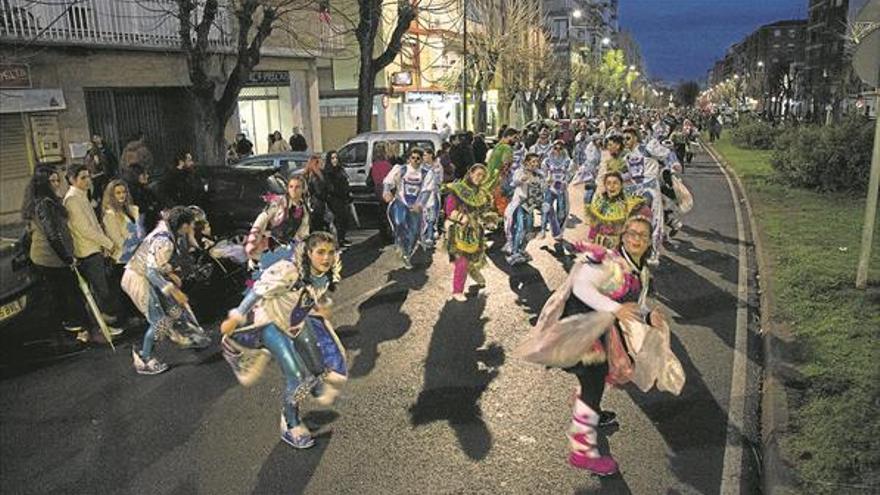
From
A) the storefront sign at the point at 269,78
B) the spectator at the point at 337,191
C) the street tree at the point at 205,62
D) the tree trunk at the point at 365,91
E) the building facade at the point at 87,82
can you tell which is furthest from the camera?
the storefront sign at the point at 269,78

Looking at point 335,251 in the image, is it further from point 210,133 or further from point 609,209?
point 210,133

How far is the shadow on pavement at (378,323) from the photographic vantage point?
716 centimetres

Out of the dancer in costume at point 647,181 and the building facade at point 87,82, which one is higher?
the building facade at point 87,82

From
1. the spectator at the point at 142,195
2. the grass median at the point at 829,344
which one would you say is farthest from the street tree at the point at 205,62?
the grass median at the point at 829,344

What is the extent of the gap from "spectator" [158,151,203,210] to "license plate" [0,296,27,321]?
3696 mm

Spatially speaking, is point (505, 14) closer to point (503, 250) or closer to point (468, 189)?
point (503, 250)

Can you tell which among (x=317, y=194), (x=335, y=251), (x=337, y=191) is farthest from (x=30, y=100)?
(x=335, y=251)

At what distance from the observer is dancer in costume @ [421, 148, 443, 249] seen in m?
11.5

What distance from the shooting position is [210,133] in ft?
48.8

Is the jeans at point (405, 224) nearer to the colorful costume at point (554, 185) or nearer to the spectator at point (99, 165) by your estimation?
the colorful costume at point (554, 185)

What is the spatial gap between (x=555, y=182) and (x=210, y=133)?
705 centimetres

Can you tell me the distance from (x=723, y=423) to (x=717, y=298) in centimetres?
379

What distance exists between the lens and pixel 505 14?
1553 inches

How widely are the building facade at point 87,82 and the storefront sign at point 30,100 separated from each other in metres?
0.02
